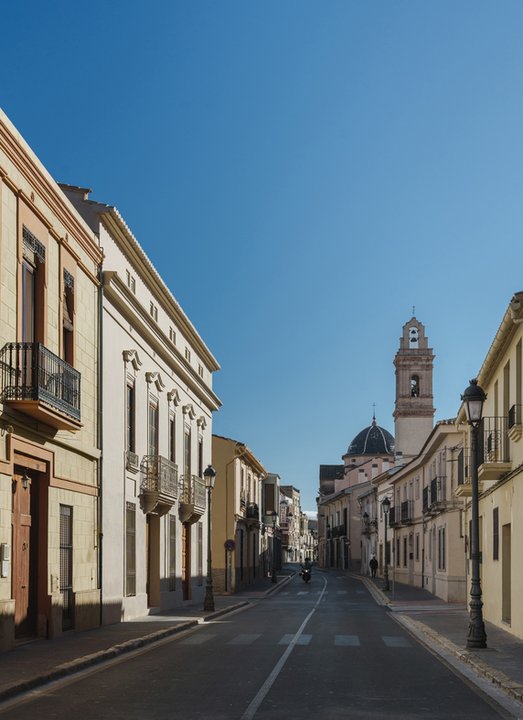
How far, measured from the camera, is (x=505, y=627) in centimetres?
2223

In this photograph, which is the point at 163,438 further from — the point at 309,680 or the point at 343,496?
the point at 343,496

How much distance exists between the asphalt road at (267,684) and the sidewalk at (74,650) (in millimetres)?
266

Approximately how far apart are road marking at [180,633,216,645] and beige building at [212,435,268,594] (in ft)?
72.2

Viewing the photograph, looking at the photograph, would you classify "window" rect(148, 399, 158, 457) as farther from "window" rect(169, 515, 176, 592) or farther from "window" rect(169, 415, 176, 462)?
→ "window" rect(169, 515, 176, 592)

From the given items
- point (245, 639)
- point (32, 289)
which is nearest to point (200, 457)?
point (245, 639)

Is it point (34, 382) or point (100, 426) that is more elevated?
point (34, 382)

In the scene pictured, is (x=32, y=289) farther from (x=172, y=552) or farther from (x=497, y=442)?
(x=172, y=552)

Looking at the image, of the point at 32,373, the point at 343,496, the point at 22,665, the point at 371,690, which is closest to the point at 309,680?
the point at 371,690

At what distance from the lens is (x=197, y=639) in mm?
20719

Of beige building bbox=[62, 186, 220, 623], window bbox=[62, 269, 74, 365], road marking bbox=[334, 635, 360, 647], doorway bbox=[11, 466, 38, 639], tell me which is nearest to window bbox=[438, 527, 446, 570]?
beige building bbox=[62, 186, 220, 623]

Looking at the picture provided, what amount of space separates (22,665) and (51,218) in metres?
8.82

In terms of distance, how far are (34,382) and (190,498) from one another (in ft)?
61.4

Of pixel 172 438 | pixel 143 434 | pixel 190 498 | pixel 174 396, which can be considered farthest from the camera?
pixel 190 498

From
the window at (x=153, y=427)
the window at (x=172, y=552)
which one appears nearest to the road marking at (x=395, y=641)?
the window at (x=153, y=427)
